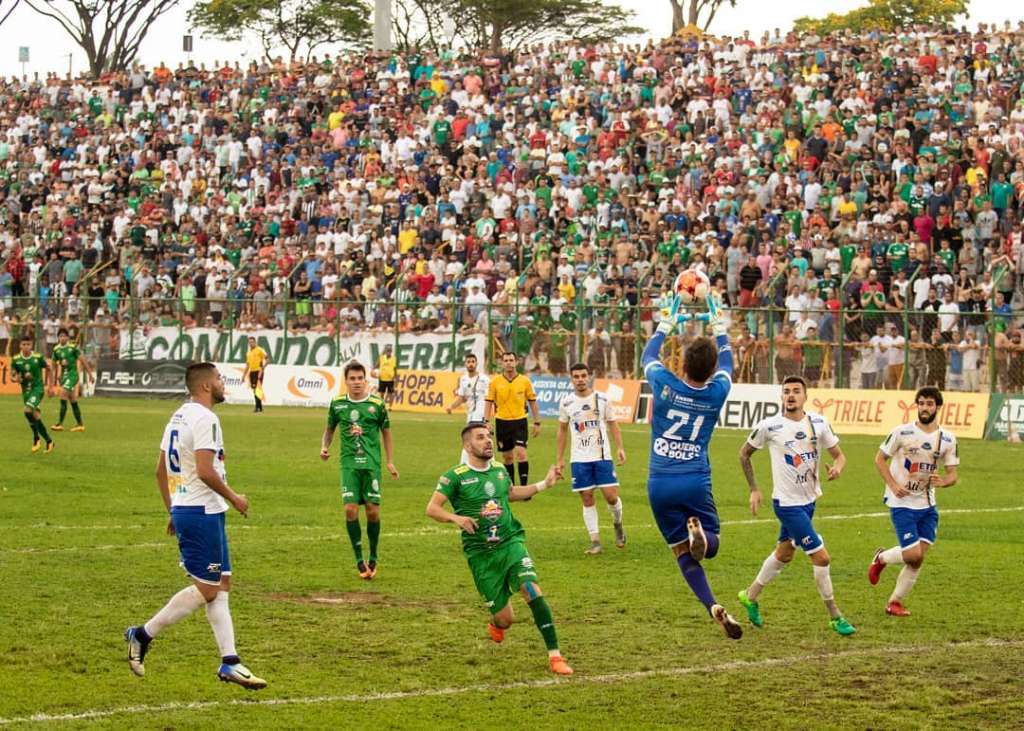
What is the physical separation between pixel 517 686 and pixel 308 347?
3395 cm

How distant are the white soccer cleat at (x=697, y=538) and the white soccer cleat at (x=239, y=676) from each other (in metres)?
3.36

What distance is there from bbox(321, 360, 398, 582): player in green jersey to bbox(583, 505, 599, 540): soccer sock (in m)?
2.53

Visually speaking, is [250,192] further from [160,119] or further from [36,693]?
[36,693]

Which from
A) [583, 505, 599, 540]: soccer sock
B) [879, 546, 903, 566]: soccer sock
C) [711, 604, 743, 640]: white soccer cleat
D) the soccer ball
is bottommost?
[583, 505, 599, 540]: soccer sock

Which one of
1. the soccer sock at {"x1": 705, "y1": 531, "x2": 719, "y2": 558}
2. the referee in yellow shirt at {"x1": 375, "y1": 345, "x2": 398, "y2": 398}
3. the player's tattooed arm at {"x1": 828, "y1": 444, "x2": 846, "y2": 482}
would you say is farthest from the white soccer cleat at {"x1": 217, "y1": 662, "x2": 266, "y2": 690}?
the referee in yellow shirt at {"x1": 375, "y1": 345, "x2": 398, "y2": 398}

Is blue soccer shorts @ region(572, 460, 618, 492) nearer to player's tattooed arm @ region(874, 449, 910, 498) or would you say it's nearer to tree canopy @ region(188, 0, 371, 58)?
player's tattooed arm @ region(874, 449, 910, 498)

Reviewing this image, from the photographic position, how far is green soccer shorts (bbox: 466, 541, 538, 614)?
11547mm

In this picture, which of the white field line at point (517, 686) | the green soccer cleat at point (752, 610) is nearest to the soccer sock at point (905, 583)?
the white field line at point (517, 686)

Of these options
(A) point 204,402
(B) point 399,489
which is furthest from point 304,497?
(A) point 204,402

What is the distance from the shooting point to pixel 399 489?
24.1 m

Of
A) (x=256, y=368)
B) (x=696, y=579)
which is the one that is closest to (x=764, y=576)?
(x=696, y=579)

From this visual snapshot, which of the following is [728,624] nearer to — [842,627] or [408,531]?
[842,627]

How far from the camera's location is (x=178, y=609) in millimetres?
10789

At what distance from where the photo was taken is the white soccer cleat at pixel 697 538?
38.4 ft
